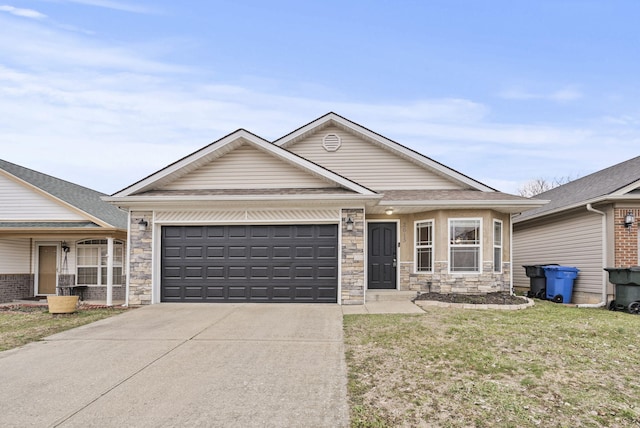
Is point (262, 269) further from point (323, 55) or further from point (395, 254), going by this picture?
point (323, 55)

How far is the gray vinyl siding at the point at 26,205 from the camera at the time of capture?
12602mm

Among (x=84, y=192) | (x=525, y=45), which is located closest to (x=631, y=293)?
(x=525, y=45)

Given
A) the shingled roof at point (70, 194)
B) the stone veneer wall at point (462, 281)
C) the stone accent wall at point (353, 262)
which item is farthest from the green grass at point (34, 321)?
the stone veneer wall at point (462, 281)

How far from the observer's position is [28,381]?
190 inches

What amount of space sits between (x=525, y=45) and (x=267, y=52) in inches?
359

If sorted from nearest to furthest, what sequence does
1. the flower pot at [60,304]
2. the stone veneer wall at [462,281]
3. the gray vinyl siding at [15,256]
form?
1. the flower pot at [60,304]
2. the stone veneer wall at [462,281]
3. the gray vinyl siding at [15,256]

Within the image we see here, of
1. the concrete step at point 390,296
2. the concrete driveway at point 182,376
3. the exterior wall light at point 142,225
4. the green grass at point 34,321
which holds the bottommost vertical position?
the green grass at point 34,321

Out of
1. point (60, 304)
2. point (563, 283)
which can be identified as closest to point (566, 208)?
point (563, 283)

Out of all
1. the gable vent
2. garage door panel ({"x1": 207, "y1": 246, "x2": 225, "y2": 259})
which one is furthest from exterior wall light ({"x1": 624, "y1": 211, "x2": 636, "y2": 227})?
garage door panel ({"x1": 207, "y1": 246, "x2": 225, "y2": 259})

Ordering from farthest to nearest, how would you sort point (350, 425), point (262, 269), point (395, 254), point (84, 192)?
point (84, 192) → point (395, 254) → point (262, 269) → point (350, 425)

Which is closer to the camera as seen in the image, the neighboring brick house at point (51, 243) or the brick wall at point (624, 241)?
the brick wall at point (624, 241)

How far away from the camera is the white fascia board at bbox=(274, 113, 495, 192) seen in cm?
1228

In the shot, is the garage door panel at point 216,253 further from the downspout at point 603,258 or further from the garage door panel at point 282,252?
the downspout at point 603,258

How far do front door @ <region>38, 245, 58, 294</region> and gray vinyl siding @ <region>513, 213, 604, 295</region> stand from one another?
16525 millimetres
